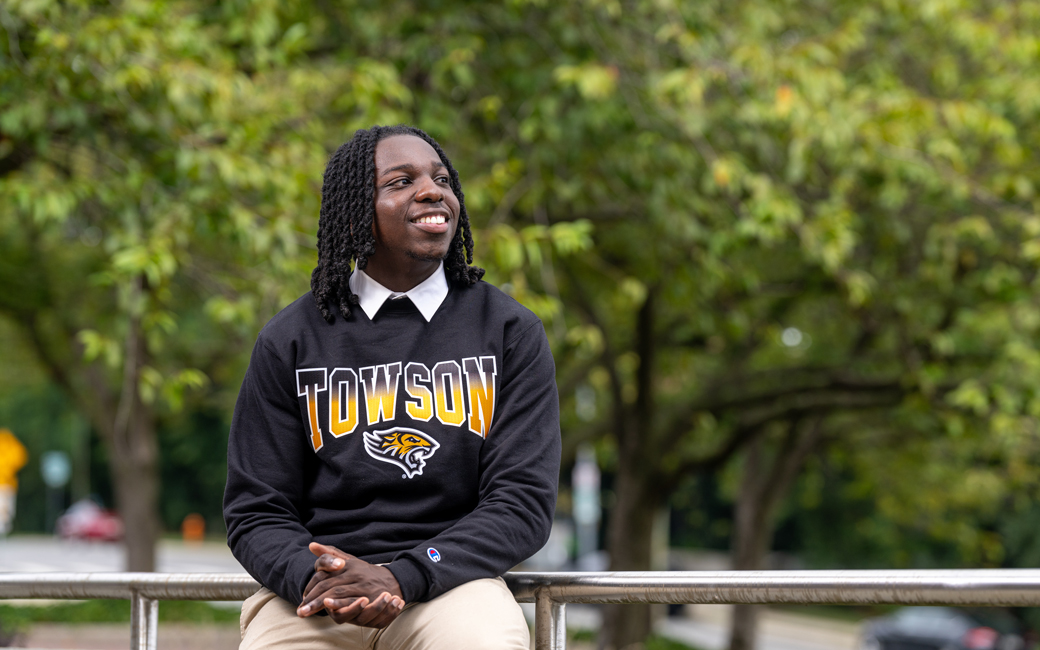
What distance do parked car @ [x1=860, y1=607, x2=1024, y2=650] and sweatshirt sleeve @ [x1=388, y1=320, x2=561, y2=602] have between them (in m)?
16.4

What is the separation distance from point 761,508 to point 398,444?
12725 millimetres

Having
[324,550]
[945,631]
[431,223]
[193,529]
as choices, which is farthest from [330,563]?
[193,529]

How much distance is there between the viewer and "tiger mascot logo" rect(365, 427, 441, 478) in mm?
1895

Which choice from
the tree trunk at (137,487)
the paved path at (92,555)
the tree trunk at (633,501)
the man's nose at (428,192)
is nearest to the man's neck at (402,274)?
the man's nose at (428,192)

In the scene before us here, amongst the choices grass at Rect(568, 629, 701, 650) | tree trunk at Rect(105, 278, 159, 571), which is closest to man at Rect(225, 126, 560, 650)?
grass at Rect(568, 629, 701, 650)

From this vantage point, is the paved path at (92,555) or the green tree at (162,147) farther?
the paved path at (92,555)

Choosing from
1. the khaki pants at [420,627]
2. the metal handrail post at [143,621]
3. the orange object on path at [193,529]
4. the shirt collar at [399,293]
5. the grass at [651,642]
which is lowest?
the orange object on path at [193,529]

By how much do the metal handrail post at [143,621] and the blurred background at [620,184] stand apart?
213 centimetres

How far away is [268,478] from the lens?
6.39 feet

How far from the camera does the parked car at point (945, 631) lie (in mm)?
16250

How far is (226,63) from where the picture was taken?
5.26m

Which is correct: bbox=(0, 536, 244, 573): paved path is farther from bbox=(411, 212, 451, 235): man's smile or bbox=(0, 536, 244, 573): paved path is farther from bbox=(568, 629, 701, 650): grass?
bbox=(411, 212, 451, 235): man's smile

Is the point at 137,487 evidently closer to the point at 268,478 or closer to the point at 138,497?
the point at 138,497

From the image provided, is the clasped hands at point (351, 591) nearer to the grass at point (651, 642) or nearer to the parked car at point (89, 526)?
the grass at point (651, 642)
